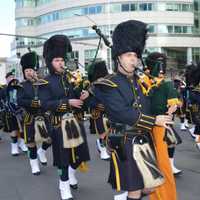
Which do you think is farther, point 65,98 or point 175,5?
point 175,5

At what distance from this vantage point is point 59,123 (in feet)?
20.1

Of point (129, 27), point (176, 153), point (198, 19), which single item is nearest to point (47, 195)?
point (129, 27)

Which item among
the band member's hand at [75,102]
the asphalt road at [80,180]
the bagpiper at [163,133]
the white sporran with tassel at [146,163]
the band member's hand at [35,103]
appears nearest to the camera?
the white sporran with tassel at [146,163]

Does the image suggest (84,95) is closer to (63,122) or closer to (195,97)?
(63,122)

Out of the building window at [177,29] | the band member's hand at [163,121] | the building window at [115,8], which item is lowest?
the band member's hand at [163,121]

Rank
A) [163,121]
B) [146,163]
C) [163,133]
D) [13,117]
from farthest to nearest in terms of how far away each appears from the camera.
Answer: [13,117] < [163,133] < [146,163] < [163,121]

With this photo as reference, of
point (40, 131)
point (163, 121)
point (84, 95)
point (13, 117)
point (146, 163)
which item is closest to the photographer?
point (163, 121)

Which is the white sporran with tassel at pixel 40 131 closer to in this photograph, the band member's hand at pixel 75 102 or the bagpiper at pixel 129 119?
the band member's hand at pixel 75 102

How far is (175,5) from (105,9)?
8955mm

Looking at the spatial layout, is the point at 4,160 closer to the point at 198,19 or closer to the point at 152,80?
the point at 152,80

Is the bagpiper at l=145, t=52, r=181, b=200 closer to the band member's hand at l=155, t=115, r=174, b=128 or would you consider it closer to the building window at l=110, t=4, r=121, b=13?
the band member's hand at l=155, t=115, r=174, b=128

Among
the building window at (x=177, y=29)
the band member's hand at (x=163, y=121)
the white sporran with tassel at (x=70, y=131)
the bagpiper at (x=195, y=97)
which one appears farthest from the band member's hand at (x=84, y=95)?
the building window at (x=177, y=29)

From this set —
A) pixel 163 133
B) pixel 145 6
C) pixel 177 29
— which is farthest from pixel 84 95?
pixel 177 29

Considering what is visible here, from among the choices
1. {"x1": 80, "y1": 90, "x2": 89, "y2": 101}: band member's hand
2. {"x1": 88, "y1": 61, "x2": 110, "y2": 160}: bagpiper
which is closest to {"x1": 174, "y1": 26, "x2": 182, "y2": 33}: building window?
{"x1": 88, "y1": 61, "x2": 110, "y2": 160}: bagpiper
